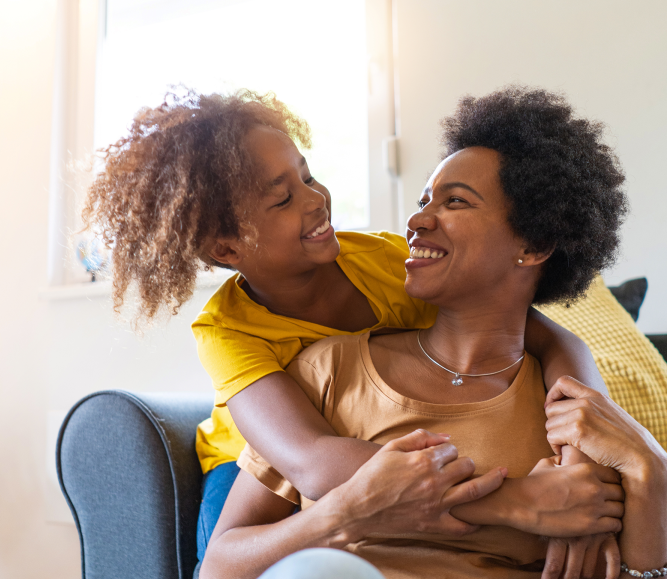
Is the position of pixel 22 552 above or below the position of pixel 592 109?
below

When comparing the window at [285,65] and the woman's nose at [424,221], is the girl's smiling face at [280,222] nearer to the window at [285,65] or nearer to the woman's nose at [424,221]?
the woman's nose at [424,221]

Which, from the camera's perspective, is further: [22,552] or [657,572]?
[22,552]

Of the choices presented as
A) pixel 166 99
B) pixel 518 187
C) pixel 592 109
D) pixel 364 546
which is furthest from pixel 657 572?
pixel 592 109

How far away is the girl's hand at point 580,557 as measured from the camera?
928mm

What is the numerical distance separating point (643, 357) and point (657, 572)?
26.3 inches

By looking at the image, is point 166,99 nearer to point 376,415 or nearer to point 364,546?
point 376,415

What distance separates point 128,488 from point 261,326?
1.44 ft

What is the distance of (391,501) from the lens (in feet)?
2.85

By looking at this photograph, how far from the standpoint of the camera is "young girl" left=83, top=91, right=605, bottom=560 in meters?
1.19

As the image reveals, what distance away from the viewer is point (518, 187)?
44.2 inches

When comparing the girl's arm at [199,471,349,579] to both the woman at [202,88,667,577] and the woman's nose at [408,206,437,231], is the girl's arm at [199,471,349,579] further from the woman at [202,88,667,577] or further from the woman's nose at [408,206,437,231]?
the woman's nose at [408,206,437,231]

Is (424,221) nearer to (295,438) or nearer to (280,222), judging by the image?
(280,222)

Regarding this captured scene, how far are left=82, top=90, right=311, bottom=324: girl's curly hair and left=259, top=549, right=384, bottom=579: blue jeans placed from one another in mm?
835

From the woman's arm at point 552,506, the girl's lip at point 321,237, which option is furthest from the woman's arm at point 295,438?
the girl's lip at point 321,237
